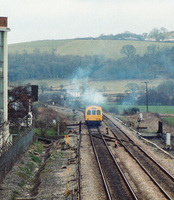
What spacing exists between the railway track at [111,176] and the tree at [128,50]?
12932 centimetres

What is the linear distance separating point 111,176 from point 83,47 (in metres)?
148

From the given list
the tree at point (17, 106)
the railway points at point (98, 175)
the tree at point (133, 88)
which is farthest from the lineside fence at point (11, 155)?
the tree at point (133, 88)

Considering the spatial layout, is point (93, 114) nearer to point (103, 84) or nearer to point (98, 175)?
point (98, 175)

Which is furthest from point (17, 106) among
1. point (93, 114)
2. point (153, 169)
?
point (153, 169)

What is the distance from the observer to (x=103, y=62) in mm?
152500

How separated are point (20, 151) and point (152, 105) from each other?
66.0 metres

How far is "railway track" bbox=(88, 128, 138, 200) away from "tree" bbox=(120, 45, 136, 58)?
424 feet

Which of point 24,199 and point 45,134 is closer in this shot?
point 24,199

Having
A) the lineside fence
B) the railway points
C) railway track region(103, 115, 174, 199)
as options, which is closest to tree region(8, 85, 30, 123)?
the railway points

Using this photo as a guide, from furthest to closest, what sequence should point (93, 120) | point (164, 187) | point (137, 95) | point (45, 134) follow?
point (137, 95), point (93, 120), point (45, 134), point (164, 187)

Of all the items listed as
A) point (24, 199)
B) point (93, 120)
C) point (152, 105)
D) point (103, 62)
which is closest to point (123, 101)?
point (152, 105)

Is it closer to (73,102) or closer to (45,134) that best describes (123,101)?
(73,102)

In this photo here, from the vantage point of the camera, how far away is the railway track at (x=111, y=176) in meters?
16.4

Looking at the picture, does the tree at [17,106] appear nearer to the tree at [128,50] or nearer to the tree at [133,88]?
the tree at [133,88]
